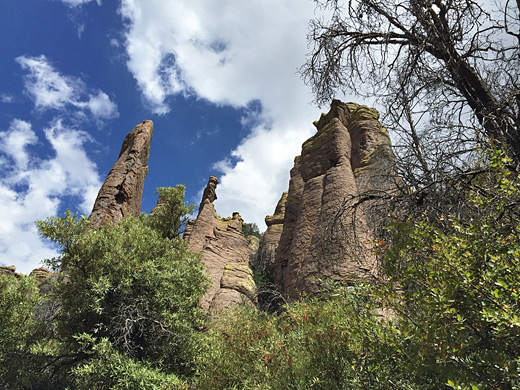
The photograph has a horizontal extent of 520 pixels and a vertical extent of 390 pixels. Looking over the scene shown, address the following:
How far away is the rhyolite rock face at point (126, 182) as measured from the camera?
77.5ft

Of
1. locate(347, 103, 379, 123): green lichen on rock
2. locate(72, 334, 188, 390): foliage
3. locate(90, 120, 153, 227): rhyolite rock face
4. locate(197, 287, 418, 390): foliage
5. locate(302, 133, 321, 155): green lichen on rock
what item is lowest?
locate(72, 334, 188, 390): foliage

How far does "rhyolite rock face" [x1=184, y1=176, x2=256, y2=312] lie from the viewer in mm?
23547

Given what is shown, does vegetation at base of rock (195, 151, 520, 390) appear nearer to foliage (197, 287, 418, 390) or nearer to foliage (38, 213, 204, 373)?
foliage (197, 287, 418, 390)

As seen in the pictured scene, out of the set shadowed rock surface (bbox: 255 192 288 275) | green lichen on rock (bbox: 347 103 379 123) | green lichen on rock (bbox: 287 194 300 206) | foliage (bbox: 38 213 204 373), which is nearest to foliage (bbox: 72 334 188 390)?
foliage (bbox: 38 213 204 373)

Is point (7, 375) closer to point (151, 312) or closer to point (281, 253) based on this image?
point (151, 312)

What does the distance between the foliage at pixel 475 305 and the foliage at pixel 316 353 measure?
573mm

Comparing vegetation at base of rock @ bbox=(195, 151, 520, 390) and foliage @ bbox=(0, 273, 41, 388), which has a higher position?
vegetation at base of rock @ bbox=(195, 151, 520, 390)

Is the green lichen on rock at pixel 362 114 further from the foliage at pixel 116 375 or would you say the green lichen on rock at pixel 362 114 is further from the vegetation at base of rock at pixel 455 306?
the foliage at pixel 116 375

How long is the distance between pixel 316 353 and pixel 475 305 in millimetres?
3888

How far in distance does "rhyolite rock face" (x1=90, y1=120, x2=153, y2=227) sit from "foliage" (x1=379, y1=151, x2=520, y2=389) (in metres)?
20.5

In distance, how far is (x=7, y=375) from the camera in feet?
38.0

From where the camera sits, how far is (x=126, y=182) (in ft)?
84.8

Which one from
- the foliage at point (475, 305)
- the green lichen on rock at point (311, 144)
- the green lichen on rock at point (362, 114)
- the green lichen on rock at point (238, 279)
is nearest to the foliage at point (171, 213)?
the green lichen on rock at point (238, 279)

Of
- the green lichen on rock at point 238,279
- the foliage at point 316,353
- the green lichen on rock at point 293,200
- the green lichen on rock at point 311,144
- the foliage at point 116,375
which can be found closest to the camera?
the foliage at point 316,353
